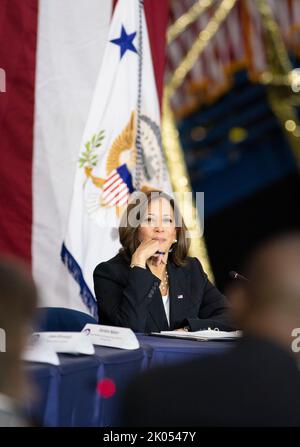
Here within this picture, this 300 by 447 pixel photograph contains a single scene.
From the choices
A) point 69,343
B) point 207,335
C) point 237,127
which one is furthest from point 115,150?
point 237,127

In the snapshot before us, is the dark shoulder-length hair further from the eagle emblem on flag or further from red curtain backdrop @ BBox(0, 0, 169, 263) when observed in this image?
red curtain backdrop @ BBox(0, 0, 169, 263)

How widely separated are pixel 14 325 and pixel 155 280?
2237 millimetres

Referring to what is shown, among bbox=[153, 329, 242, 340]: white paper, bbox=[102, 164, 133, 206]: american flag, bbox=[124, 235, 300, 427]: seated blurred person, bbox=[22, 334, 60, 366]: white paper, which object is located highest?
bbox=[102, 164, 133, 206]: american flag

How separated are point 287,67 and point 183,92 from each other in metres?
1.61

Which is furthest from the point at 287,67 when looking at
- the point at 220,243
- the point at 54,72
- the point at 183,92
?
the point at 54,72

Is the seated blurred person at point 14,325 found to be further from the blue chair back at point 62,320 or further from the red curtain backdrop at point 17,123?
the red curtain backdrop at point 17,123

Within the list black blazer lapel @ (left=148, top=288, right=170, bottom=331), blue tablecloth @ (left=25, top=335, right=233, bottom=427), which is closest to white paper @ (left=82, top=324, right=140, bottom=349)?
blue tablecloth @ (left=25, top=335, right=233, bottom=427)

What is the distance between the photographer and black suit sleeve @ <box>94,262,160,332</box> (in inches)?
135

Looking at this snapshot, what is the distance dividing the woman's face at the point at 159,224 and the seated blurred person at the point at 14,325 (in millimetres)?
2358

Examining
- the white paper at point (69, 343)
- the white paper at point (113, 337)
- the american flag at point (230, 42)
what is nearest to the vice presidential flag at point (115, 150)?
the white paper at point (113, 337)

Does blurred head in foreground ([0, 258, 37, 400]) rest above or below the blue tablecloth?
above

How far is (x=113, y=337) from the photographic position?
2605 mm
